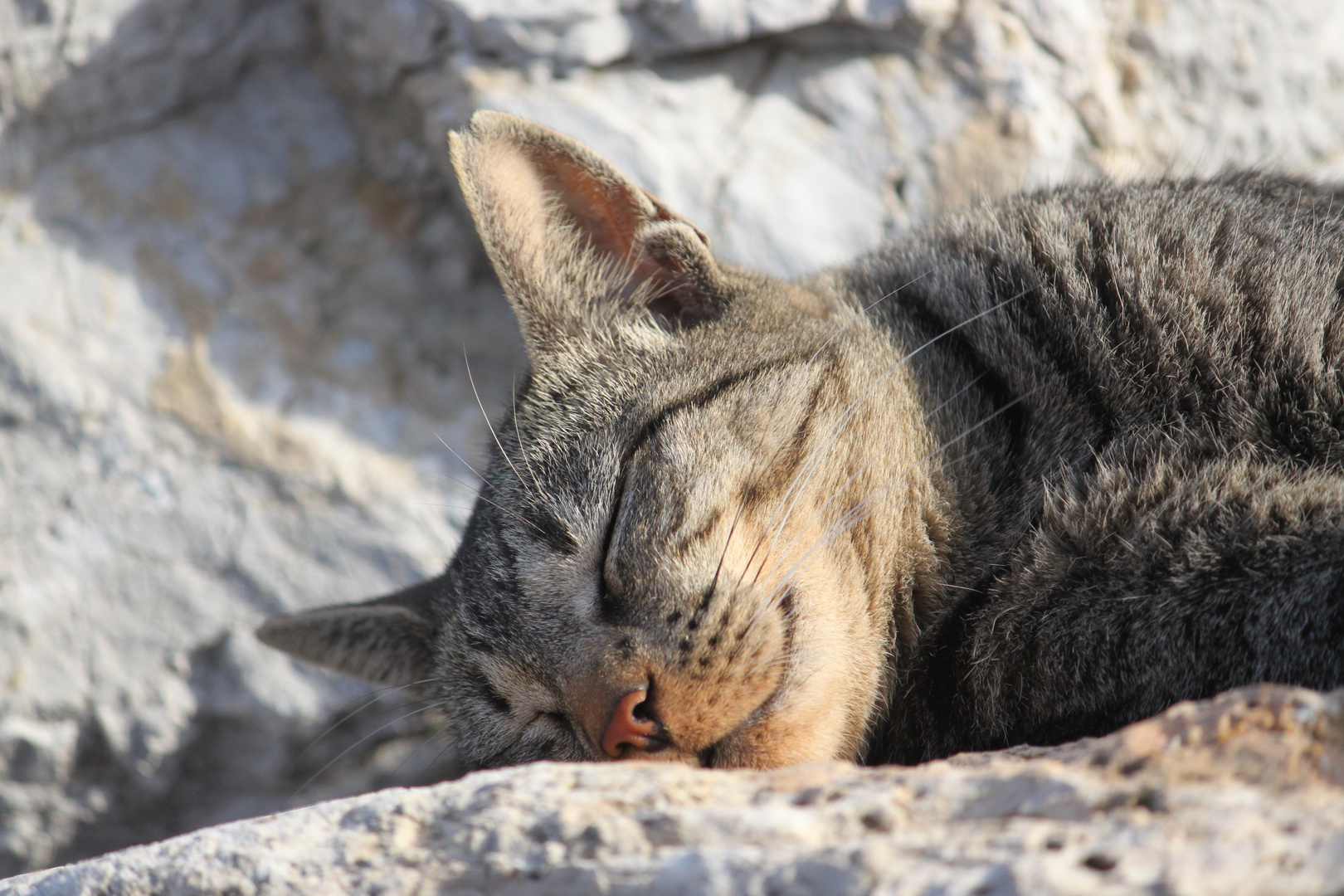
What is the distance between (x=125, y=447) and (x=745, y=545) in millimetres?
2701

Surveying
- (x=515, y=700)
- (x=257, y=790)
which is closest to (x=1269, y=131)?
(x=515, y=700)

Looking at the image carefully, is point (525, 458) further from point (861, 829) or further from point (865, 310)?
point (861, 829)

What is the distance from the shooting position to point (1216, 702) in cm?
151

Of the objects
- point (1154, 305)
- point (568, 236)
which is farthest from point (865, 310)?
point (568, 236)

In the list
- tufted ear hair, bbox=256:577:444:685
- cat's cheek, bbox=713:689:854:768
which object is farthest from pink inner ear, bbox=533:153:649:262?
cat's cheek, bbox=713:689:854:768

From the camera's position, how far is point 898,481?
2.40 m

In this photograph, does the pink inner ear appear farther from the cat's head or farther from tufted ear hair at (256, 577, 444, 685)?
tufted ear hair at (256, 577, 444, 685)

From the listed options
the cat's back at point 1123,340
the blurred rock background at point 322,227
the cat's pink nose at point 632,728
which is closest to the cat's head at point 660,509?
the cat's pink nose at point 632,728

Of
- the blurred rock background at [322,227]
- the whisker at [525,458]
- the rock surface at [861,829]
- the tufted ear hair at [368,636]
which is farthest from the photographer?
the blurred rock background at [322,227]

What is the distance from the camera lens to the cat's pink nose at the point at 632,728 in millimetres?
2033

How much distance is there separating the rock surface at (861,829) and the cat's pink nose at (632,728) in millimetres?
268

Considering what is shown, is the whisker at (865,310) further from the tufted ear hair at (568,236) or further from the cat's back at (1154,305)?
the tufted ear hair at (568,236)

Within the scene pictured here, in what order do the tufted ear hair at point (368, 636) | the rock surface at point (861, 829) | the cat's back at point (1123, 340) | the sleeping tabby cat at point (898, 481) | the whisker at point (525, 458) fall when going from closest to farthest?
the rock surface at point (861, 829) < the sleeping tabby cat at point (898, 481) < the cat's back at point (1123, 340) < the whisker at point (525, 458) < the tufted ear hair at point (368, 636)

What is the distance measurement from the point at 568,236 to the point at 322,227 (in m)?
2.00
